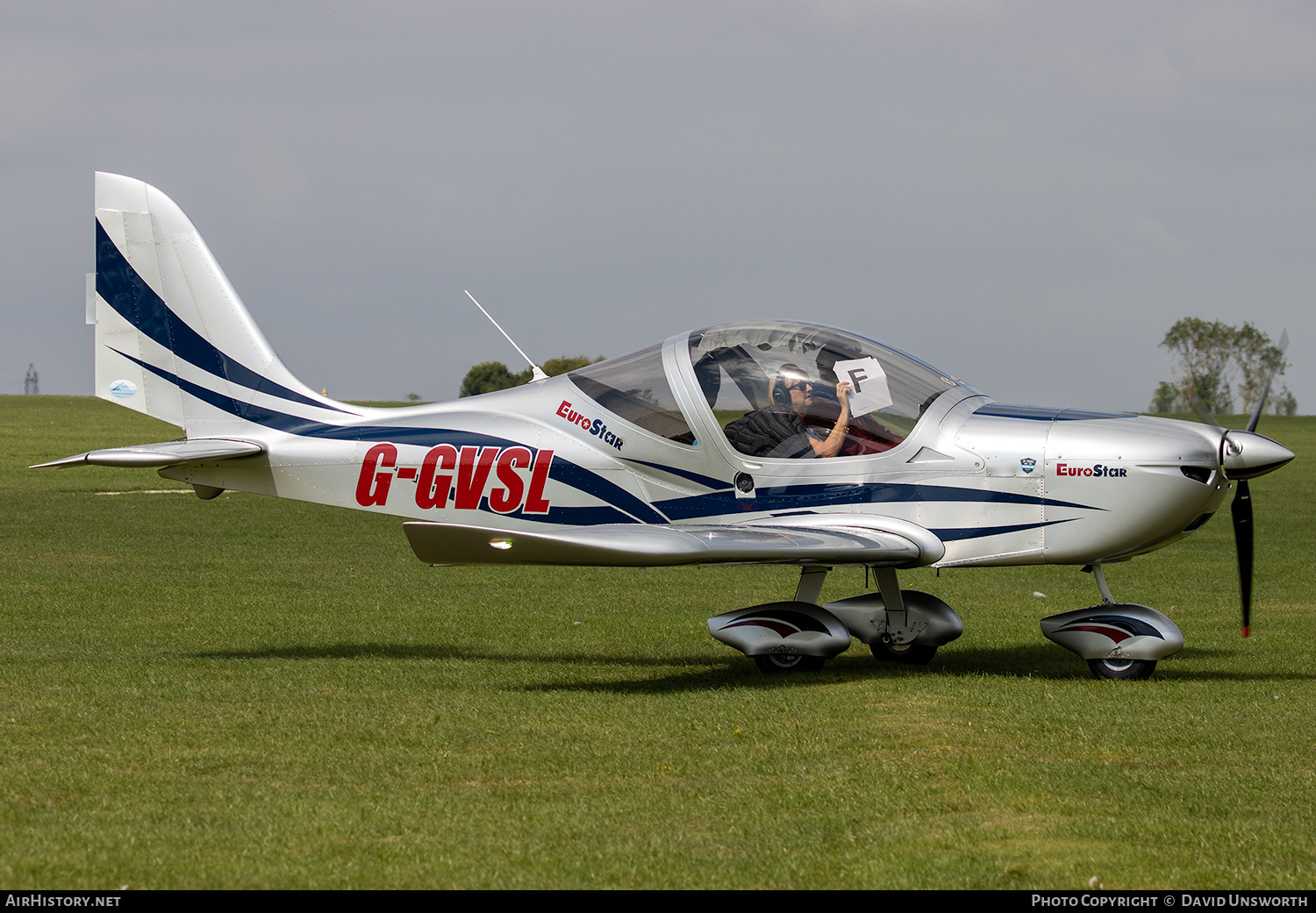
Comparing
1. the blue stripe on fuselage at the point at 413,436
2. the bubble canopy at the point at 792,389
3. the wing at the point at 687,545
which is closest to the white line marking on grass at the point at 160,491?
the blue stripe on fuselage at the point at 413,436

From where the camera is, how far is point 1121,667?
29.9 ft

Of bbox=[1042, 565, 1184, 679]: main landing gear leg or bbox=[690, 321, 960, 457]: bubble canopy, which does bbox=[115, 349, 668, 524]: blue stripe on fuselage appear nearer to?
bbox=[690, 321, 960, 457]: bubble canopy

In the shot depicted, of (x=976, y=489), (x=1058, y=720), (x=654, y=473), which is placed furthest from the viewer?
(x=654, y=473)

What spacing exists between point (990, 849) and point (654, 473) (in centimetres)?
516

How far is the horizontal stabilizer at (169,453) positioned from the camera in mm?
9859

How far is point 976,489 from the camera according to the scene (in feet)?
29.8

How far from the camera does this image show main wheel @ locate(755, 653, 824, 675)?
9484 mm

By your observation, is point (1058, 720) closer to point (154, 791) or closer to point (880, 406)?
point (880, 406)

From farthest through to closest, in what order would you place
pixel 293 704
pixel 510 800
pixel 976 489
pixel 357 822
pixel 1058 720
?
pixel 976 489
pixel 293 704
pixel 1058 720
pixel 510 800
pixel 357 822

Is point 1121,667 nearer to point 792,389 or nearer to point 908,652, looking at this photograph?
point 908,652

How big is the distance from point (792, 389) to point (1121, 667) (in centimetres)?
303

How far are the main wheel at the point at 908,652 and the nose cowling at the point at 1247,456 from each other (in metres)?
2.62

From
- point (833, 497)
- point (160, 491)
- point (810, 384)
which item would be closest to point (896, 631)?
point (833, 497)
